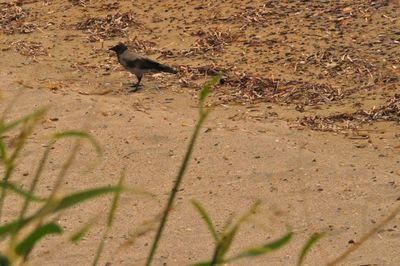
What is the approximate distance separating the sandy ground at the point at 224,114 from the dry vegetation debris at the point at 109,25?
24mm

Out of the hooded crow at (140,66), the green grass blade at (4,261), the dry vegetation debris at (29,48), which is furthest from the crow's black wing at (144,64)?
the green grass blade at (4,261)

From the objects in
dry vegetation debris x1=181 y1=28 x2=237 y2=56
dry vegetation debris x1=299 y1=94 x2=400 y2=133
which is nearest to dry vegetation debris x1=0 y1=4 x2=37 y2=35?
dry vegetation debris x1=181 y1=28 x2=237 y2=56

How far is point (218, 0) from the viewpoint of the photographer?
1209 cm

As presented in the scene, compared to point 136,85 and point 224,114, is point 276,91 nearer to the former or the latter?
point 224,114

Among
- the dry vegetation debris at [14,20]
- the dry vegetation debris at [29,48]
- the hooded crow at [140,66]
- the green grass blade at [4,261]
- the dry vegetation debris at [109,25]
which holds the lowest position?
the dry vegetation debris at [109,25]

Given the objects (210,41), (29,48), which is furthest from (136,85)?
(29,48)

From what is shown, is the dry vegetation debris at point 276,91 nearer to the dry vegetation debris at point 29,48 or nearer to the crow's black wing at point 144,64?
the crow's black wing at point 144,64

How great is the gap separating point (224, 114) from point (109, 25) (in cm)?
358

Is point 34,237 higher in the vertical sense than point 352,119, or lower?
higher

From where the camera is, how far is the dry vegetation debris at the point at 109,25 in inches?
459

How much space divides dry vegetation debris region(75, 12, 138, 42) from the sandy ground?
0.02 meters

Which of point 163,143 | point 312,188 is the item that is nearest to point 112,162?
point 163,143

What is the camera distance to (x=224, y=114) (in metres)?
8.73

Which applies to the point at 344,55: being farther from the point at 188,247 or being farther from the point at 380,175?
the point at 188,247
